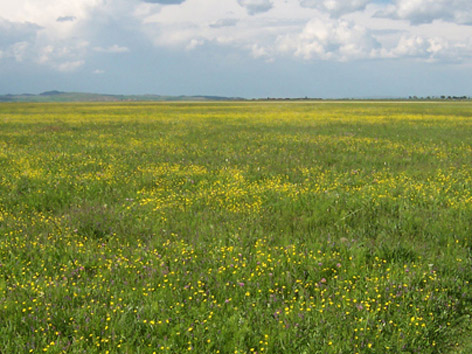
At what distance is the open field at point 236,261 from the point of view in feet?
13.3

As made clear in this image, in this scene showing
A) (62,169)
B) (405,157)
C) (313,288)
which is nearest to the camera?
(313,288)

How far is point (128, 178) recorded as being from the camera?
10953 millimetres

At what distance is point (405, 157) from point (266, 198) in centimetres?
828

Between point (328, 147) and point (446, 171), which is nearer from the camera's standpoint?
point (446, 171)

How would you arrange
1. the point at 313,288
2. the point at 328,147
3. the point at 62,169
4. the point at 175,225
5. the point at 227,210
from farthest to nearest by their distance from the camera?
the point at 328,147, the point at 62,169, the point at 227,210, the point at 175,225, the point at 313,288

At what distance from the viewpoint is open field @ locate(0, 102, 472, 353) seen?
4039 millimetres

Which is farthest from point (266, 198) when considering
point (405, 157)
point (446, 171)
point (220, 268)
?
point (405, 157)

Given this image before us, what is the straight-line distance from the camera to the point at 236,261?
5.54 metres

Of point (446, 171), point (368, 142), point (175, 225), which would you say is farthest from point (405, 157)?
point (175, 225)

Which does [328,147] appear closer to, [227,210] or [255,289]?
[227,210]

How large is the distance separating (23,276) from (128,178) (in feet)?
19.4

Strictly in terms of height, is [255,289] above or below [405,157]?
below

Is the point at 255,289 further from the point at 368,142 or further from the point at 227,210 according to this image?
the point at 368,142

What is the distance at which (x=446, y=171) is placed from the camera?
11641 millimetres
